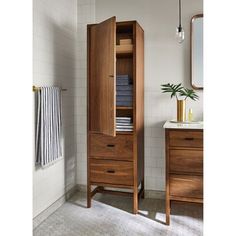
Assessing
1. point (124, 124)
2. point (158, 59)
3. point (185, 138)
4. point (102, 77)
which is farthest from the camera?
point (158, 59)

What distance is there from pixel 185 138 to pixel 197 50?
1.02m

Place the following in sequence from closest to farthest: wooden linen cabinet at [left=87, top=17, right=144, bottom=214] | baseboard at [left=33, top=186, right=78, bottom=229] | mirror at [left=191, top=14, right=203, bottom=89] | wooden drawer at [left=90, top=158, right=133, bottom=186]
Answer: baseboard at [left=33, top=186, right=78, bottom=229], wooden linen cabinet at [left=87, top=17, right=144, bottom=214], wooden drawer at [left=90, top=158, right=133, bottom=186], mirror at [left=191, top=14, right=203, bottom=89]

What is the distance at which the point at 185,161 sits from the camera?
2.39 metres

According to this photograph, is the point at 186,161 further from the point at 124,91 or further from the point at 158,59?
the point at 158,59

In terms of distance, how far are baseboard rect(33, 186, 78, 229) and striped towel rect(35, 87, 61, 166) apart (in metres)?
0.50

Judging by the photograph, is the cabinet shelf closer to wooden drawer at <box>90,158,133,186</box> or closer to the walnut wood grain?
the walnut wood grain

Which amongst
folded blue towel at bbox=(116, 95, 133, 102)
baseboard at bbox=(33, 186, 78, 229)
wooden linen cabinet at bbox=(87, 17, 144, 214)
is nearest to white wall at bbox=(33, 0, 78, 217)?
baseboard at bbox=(33, 186, 78, 229)

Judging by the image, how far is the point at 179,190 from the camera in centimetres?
243

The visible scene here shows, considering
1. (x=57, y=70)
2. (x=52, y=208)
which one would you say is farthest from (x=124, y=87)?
(x=52, y=208)

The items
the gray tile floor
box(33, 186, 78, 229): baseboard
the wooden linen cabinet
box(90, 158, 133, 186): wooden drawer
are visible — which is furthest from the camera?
box(90, 158, 133, 186): wooden drawer

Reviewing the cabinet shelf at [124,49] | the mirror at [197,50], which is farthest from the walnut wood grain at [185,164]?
the cabinet shelf at [124,49]

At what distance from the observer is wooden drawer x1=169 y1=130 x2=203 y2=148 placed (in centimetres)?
236

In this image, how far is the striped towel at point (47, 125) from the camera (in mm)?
2400

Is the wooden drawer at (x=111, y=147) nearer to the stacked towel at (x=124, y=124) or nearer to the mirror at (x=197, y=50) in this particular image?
the stacked towel at (x=124, y=124)
